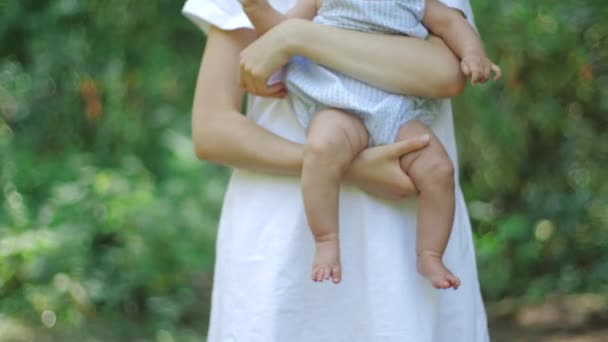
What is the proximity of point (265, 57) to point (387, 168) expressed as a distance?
27 centimetres

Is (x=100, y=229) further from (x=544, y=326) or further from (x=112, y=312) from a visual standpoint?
(x=544, y=326)

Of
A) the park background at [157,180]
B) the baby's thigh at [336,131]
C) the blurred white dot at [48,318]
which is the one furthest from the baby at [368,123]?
the blurred white dot at [48,318]

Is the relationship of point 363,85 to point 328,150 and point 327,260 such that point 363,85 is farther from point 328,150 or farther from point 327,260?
point 327,260

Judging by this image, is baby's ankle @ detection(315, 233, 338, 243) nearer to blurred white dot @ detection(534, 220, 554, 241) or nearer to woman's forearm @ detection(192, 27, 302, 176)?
woman's forearm @ detection(192, 27, 302, 176)

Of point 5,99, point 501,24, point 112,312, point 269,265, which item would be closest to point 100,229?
point 112,312

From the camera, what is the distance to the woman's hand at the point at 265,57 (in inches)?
67.1

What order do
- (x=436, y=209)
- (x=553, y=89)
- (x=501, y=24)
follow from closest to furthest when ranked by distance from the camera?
(x=436, y=209), (x=501, y=24), (x=553, y=89)

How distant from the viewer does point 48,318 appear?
361 cm

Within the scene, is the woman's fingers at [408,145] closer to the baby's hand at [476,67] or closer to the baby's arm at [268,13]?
the baby's hand at [476,67]

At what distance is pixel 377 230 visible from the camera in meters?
1.75

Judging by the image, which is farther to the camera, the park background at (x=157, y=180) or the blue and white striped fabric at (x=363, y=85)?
the park background at (x=157, y=180)

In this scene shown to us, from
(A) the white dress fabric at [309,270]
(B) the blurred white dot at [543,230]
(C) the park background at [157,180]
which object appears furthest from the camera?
(B) the blurred white dot at [543,230]

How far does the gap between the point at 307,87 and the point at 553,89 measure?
2.05 metres

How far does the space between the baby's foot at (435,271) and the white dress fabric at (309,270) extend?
55mm
